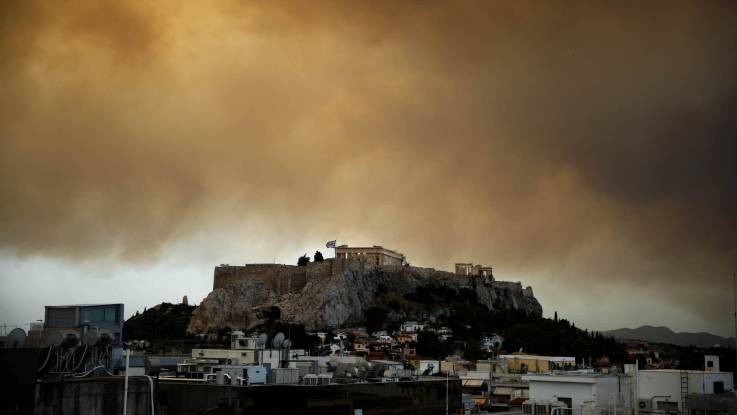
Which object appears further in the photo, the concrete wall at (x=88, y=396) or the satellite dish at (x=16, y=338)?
the satellite dish at (x=16, y=338)

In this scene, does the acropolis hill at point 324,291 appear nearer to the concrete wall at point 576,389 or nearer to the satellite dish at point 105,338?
the concrete wall at point 576,389

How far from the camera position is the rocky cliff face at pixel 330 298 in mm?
122250

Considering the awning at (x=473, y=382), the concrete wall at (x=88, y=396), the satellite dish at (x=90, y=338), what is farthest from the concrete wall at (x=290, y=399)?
the awning at (x=473, y=382)

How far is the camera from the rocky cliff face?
12225cm

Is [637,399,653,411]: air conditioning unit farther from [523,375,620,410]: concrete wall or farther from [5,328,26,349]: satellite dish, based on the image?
[5,328,26,349]: satellite dish

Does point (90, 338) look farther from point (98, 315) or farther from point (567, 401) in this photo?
point (567, 401)

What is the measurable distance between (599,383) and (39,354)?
61.6 feet

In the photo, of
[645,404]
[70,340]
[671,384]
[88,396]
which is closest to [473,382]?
[671,384]

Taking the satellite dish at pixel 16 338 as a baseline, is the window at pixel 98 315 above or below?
above

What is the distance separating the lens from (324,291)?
404 ft

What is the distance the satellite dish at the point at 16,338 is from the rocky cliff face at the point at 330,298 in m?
95.0

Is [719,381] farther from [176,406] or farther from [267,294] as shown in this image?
[267,294]

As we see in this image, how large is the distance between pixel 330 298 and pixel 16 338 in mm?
98085

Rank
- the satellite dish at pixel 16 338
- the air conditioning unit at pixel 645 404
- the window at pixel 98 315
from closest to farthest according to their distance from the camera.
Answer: the satellite dish at pixel 16 338
the air conditioning unit at pixel 645 404
the window at pixel 98 315
